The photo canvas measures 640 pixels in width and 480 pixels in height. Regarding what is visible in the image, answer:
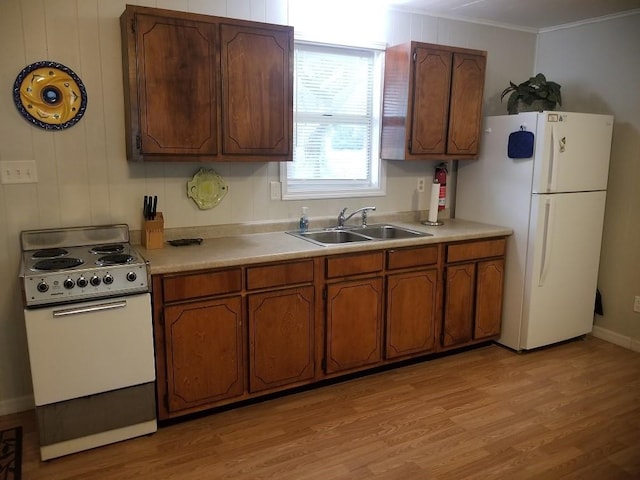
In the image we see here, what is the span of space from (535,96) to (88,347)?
324 cm

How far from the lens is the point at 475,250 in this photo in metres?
3.47

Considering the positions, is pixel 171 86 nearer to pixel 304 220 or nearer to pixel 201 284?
pixel 201 284

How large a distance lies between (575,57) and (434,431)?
309cm

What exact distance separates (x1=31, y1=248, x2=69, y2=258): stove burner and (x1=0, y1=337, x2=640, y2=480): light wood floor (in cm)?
90

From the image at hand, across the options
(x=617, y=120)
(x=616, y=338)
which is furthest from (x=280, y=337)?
(x=617, y=120)

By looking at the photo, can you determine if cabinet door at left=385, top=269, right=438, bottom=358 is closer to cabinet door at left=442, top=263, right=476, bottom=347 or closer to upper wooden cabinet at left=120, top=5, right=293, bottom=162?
cabinet door at left=442, top=263, right=476, bottom=347

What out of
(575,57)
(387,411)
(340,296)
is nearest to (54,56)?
(340,296)

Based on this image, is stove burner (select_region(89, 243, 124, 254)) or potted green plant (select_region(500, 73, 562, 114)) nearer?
stove burner (select_region(89, 243, 124, 254))

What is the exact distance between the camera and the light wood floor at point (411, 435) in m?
2.30

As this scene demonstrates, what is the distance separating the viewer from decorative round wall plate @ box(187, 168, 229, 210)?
9.85 ft

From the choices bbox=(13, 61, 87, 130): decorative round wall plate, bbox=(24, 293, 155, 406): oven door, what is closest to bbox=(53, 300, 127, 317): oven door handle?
bbox=(24, 293, 155, 406): oven door

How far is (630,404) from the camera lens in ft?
9.57

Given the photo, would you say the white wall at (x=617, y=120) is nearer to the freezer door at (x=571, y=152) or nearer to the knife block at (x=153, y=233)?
the freezer door at (x=571, y=152)

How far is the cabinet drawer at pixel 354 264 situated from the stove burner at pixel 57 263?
131cm
